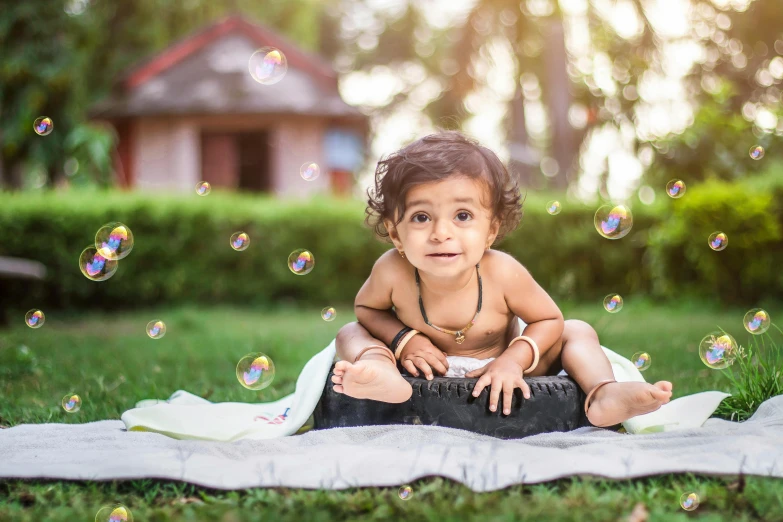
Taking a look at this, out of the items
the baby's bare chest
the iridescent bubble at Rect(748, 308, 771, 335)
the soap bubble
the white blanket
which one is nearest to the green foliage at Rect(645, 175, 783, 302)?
the iridescent bubble at Rect(748, 308, 771, 335)

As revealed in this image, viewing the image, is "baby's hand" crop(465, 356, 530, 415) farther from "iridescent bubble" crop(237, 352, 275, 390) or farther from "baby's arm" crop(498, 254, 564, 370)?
"iridescent bubble" crop(237, 352, 275, 390)

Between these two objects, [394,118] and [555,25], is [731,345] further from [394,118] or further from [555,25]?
[394,118]

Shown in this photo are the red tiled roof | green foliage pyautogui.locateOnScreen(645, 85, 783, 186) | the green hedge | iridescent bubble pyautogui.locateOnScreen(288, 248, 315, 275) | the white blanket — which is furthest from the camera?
the red tiled roof

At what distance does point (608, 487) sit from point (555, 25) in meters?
12.2

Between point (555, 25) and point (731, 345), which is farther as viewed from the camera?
point (555, 25)

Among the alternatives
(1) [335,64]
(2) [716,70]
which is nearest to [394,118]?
(1) [335,64]

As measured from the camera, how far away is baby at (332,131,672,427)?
246 centimetres

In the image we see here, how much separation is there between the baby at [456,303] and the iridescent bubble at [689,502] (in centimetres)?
45

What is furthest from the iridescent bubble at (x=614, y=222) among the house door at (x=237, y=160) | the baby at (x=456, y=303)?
the house door at (x=237, y=160)

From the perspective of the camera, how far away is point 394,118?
23.2 meters

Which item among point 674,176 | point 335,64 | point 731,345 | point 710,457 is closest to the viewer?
point 710,457

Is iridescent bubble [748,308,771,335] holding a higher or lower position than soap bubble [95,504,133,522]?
higher

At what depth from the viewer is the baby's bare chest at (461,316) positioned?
109 inches

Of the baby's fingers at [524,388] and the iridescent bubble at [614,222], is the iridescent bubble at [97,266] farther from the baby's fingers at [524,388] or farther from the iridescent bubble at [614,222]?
the iridescent bubble at [614,222]
